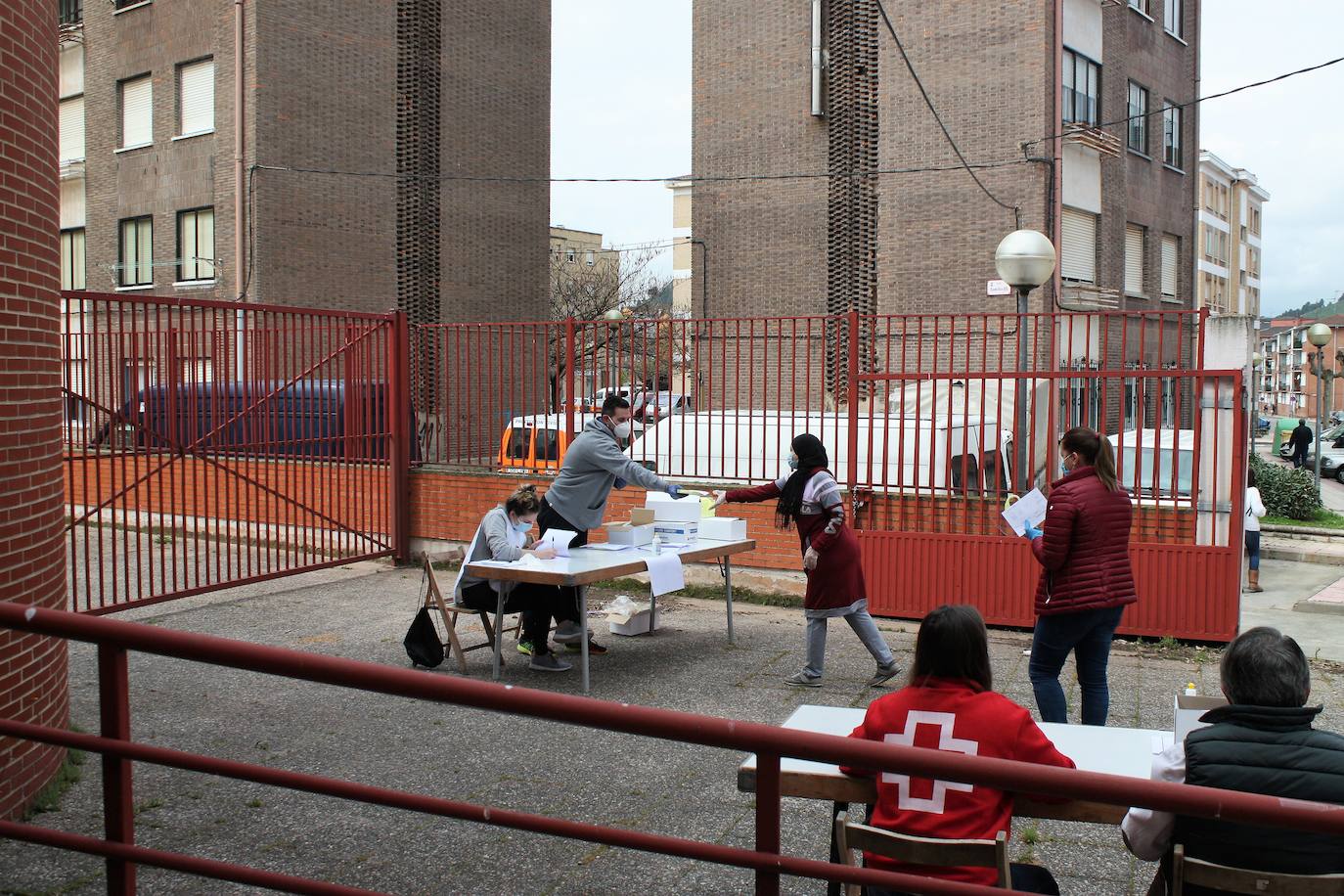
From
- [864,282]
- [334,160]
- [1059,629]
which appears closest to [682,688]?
[1059,629]

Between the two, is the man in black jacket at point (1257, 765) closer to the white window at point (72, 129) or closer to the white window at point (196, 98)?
the white window at point (196, 98)

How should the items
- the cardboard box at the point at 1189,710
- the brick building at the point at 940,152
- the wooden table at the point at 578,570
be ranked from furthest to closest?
the brick building at the point at 940,152 → the wooden table at the point at 578,570 → the cardboard box at the point at 1189,710

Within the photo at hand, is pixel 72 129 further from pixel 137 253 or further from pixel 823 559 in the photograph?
pixel 823 559

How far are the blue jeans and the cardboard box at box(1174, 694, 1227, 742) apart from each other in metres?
2.56

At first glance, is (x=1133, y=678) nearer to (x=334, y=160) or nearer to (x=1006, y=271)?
(x=1006, y=271)

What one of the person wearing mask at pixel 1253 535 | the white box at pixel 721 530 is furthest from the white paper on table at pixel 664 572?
the person wearing mask at pixel 1253 535

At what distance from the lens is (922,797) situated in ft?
11.1

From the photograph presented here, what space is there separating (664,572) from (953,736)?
503 cm

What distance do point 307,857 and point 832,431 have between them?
6.98 metres

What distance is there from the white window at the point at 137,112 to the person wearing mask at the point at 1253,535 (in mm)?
23559

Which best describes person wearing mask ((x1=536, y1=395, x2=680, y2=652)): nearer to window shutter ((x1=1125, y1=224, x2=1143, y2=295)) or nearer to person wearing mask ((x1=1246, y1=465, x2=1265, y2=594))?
person wearing mask ((x1=1246, y1=465, x2=1265, y2=594))

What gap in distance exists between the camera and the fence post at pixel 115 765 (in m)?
3.19

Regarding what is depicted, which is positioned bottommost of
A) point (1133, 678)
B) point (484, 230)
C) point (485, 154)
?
point (1133, 678)

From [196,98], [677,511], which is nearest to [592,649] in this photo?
[677,511]
